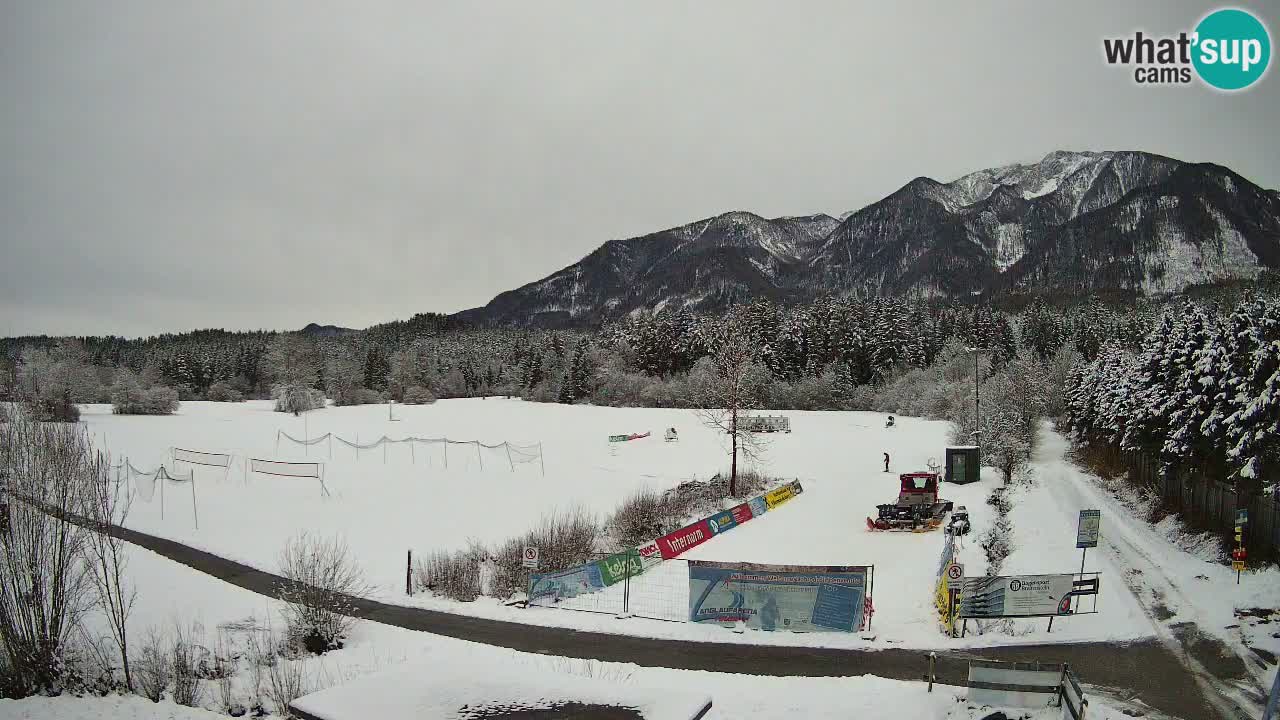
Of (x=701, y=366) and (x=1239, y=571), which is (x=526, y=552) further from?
(x=701, y=366)

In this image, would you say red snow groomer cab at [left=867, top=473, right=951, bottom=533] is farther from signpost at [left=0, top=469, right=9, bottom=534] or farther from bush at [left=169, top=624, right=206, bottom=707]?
signpost at [left=0, top=469, right=9, bottom=534]

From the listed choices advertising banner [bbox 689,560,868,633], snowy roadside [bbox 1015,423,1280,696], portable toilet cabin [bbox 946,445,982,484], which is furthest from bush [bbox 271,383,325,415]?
snowy roadside [bbox 1015,423,1280,696]

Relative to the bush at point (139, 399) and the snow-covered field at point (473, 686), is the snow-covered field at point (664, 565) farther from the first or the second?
the bush at point (139, 399)

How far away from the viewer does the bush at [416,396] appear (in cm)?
10756

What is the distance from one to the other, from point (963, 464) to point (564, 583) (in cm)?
3171

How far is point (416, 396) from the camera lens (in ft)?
354

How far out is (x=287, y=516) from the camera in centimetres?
3219

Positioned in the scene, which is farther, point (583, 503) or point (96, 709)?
point (583, 503)

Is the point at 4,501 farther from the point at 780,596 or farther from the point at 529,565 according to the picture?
the point at 780,596

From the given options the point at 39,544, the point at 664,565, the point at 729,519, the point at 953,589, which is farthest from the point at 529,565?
the point at 729,519

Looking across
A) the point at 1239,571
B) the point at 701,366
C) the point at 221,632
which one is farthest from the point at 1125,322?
the point at 221,632

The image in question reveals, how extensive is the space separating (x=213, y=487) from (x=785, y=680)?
37876 mm

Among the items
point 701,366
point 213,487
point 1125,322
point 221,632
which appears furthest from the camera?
point 1125,322

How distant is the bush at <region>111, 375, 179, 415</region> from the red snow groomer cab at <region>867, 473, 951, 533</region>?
82.7 m
